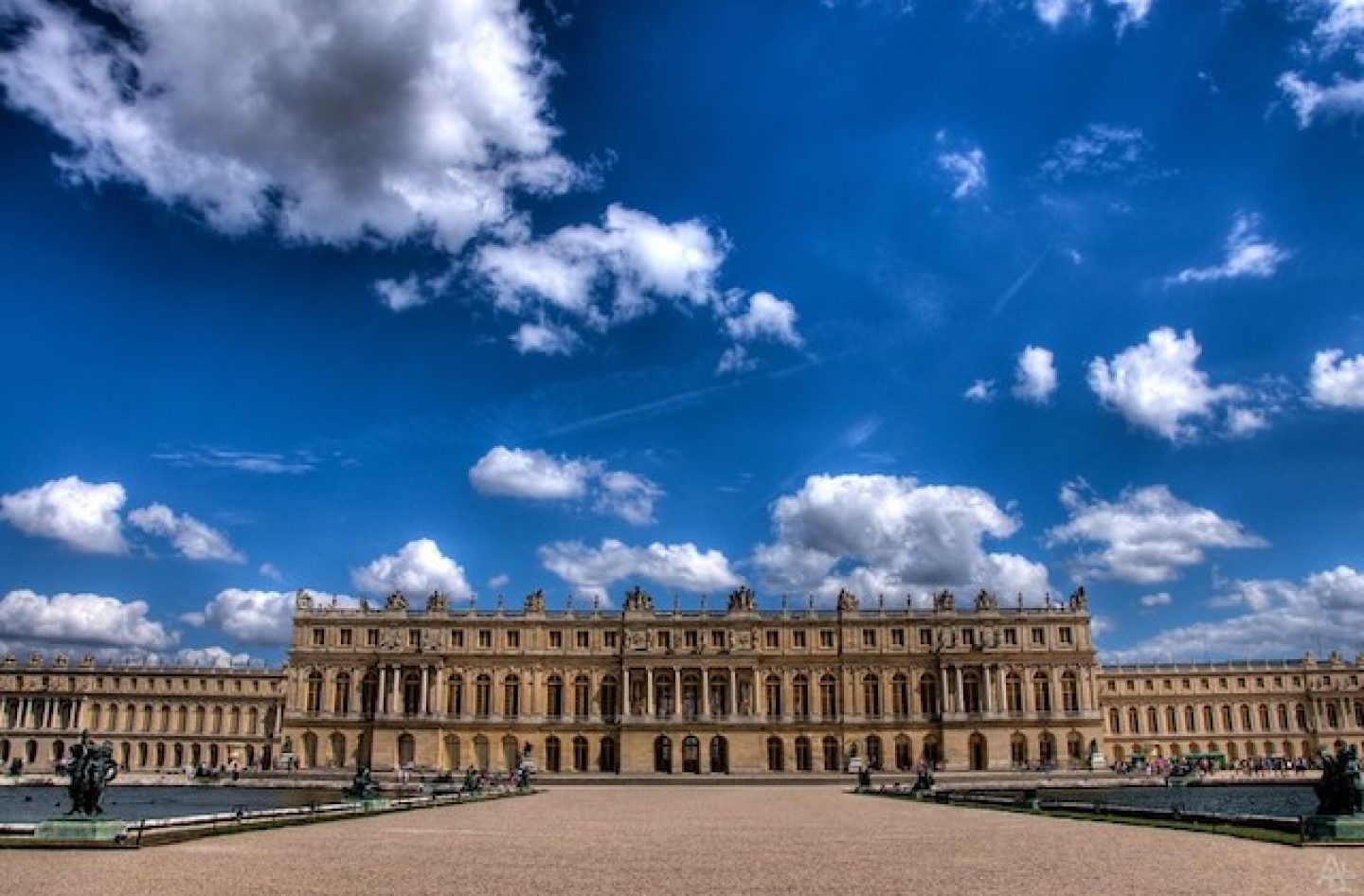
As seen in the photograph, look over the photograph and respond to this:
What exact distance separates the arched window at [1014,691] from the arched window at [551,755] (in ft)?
118

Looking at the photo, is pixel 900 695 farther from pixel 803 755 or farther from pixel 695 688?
pixel 695 688

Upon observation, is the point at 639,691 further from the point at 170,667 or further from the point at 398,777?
the point at 170,667

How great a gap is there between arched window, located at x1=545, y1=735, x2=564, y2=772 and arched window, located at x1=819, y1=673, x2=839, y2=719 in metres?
21.4

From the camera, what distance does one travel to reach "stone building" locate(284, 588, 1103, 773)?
91.8 meters

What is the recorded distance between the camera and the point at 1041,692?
9231 cm

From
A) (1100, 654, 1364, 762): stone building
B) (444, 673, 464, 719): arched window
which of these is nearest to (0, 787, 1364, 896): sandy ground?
(444, 673, 464, 719): arched window

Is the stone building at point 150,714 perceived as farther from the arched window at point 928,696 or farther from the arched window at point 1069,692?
the arched window at point 1069,692

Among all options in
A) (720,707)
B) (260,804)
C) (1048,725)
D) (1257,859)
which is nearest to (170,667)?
(720,707)

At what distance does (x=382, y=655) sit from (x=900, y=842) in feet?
238

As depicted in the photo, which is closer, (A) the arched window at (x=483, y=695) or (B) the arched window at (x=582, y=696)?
(B) the arched window at (x=582, y=696)

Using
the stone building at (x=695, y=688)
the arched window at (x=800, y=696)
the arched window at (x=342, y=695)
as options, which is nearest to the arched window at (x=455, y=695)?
the stone building at (x=695, y=688)

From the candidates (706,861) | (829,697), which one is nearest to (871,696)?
(829,697)

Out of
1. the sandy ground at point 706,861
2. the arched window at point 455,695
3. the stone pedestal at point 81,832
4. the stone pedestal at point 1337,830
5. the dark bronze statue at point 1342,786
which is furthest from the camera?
the arched window at point 455,695

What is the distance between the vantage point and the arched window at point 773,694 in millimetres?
93625
